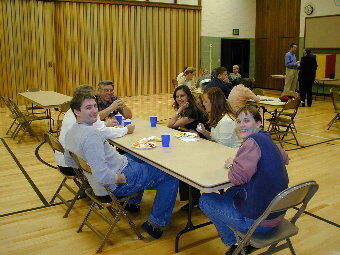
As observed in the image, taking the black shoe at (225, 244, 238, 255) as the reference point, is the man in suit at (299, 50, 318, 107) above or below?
above

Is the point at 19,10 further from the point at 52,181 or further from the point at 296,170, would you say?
the point at 296,170

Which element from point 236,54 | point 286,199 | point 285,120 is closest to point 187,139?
point 286,199

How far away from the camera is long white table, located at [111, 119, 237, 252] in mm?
2518

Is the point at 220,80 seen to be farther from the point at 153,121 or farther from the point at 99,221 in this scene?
the point at 99,221

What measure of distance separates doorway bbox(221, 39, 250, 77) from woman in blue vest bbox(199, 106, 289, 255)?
12685mm

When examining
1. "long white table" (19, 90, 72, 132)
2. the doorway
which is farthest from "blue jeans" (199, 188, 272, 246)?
the doorway

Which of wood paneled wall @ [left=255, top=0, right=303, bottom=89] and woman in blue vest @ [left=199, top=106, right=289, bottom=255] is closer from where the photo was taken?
woman in blue vest @ [left=199, top=106, right=289, bottom=255]

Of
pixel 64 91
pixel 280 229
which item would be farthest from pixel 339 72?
pixel 280 229

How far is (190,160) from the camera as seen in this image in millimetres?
2951

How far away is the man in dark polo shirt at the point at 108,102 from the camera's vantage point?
4.64 metres

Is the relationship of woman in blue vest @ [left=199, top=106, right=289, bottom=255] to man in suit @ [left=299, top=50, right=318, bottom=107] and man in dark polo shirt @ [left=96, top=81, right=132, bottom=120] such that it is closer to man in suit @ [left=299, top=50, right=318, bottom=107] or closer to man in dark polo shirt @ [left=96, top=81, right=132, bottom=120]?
man in dark polo shirt @ [left=96, top=81, right=132, bottom=120]

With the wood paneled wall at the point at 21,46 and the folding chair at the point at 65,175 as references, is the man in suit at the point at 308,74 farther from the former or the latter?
the folding chair at the point at 65,175

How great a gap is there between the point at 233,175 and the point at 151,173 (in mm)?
1035

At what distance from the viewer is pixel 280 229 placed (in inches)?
97.3
